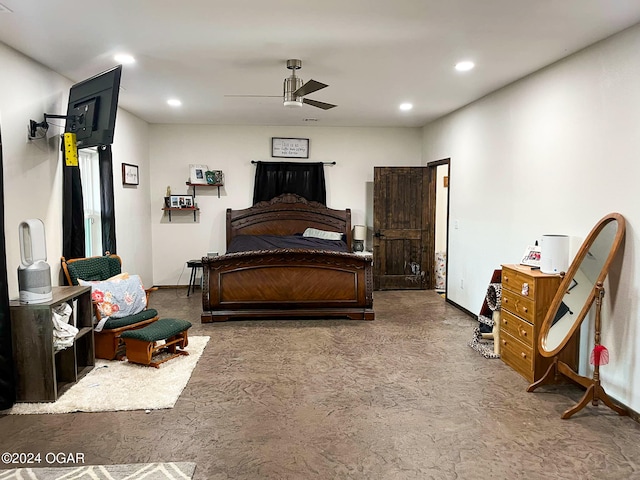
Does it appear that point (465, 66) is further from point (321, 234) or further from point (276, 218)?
point (276, 218)

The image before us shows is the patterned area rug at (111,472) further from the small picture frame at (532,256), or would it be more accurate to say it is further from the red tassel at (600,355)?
the small picture frame at (532,256)

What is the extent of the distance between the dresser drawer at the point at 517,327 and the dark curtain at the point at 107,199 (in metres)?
4.18

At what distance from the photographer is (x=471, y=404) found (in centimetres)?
310

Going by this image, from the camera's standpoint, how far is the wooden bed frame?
512 centimetres

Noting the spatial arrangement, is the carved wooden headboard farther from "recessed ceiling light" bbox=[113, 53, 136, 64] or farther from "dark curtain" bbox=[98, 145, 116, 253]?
"recessed ceiling light" bbox=[113, 53, 136, 64]

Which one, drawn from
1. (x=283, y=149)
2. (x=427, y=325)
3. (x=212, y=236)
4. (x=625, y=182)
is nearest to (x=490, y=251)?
(x=427, y=325)

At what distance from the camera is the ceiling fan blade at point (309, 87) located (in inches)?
138

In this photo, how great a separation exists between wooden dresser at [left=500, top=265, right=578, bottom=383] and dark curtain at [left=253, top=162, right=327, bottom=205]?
388 cm

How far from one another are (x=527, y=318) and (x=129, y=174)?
197 inches

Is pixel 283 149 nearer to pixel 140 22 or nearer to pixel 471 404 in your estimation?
pixel 140 22

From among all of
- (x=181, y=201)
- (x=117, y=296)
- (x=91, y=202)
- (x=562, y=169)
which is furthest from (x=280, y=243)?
(x=562, y=169)

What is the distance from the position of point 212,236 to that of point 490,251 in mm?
4226

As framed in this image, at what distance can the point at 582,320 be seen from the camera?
10.1 ft

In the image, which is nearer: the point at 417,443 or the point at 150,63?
the point at 417,443
